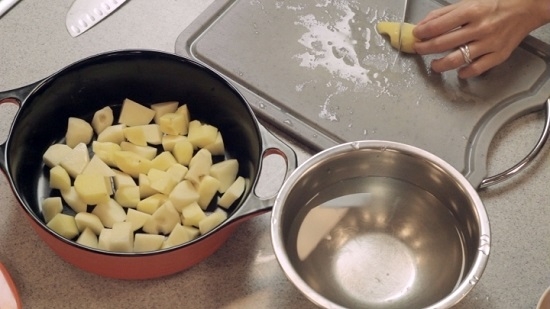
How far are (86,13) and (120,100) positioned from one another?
25 centimetres

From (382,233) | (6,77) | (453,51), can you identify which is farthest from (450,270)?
(6,77)

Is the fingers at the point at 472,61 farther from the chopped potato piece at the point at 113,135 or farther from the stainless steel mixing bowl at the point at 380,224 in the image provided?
the chopped potato piece at the point at 113,135

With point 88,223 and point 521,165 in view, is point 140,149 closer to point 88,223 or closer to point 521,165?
point 88,223

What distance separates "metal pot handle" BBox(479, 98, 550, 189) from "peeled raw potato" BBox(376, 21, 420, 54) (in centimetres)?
26

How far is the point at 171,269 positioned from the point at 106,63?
339 mm

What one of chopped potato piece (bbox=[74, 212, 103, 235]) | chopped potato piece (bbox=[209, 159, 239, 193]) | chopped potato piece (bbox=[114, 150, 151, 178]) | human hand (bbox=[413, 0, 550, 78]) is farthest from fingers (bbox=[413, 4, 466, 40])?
chopped potato piece (bbox=[74, 212, 103, 235])

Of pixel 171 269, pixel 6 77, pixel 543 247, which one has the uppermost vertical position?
pixel 6 77

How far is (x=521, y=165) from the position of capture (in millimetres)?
1027

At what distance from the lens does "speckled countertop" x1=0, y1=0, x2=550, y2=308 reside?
0.89 m

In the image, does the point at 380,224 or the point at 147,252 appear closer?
the point at 147,252

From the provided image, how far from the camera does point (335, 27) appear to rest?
1.20 meters

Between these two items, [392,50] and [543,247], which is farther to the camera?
[392,50]

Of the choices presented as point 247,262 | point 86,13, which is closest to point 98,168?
point 247,262

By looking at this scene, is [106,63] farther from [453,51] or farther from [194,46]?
[453,51]
